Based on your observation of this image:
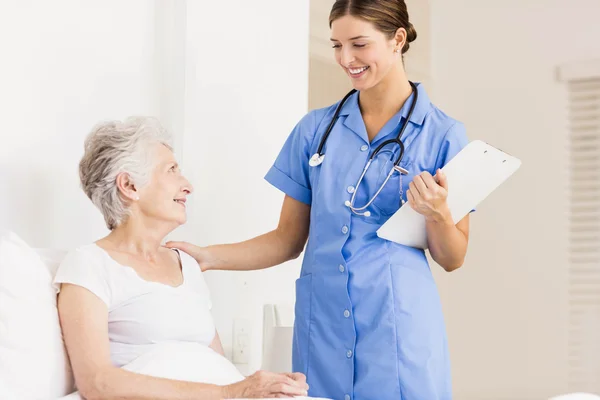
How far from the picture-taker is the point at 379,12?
5.60 ft

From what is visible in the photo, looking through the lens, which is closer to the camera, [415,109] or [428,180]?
[428,180]

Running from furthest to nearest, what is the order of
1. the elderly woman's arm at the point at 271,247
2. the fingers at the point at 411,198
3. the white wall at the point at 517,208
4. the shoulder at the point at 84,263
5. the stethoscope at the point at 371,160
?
1. the white wall at the point at 517,208
2. the elderly woman's arm at the point at 271,247
3. the stethoscope at the point at 371,160
4. the fingers at the point at 411,198
5. the shoulder at the point at 84,263

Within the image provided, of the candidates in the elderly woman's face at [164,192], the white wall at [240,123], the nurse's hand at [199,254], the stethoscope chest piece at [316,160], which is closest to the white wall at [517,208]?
the white wall at [240,123]

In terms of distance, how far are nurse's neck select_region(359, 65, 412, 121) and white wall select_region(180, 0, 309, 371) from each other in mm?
521

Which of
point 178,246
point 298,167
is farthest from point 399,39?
point 178,246

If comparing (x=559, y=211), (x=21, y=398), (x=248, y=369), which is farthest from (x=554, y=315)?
(x=21, y=398)

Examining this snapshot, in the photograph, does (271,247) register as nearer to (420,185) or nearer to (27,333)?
(420,185)

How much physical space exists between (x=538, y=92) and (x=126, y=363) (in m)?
2.84

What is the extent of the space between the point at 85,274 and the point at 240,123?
894 millimetres

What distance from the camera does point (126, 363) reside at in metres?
1.47

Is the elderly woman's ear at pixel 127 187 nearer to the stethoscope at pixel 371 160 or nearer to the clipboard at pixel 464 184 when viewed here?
the stethoscope at pixel 371 160

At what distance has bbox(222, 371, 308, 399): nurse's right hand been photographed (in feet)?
4.41

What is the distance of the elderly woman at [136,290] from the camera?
135 centimetres

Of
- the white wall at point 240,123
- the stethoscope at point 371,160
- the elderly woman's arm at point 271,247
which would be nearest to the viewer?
the stethoscope at point 371,160
